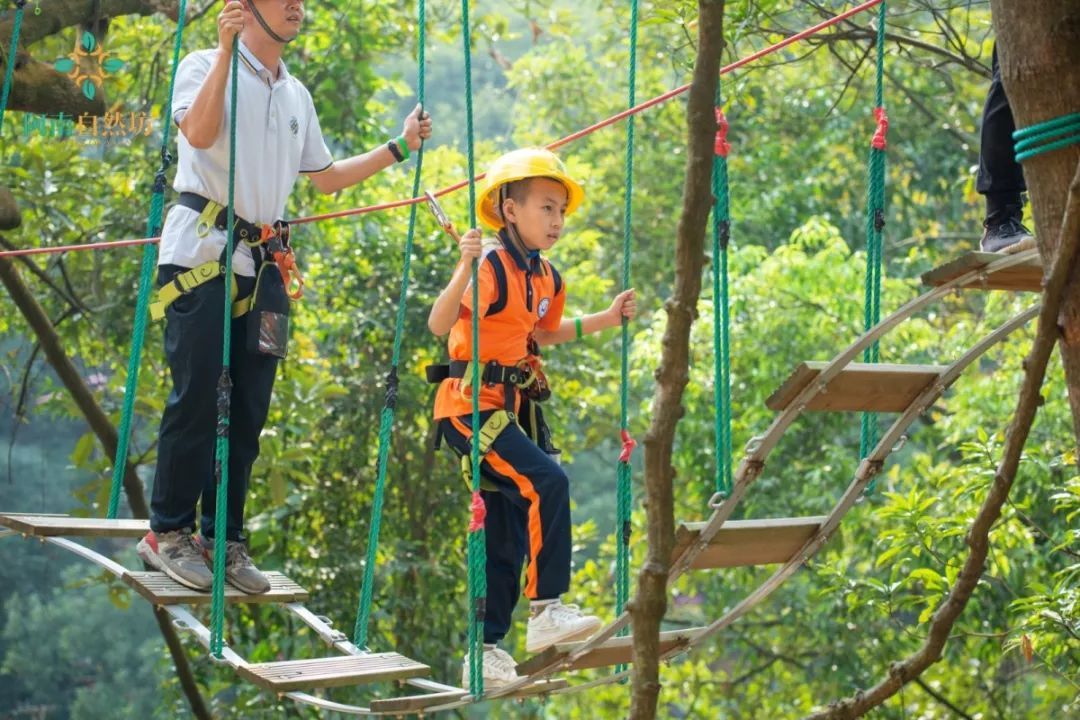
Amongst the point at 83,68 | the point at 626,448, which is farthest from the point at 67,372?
the point at 626,448

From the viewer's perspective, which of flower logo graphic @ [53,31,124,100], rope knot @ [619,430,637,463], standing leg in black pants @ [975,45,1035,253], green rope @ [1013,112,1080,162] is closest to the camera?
green rope @ [1013,112,1080,162]

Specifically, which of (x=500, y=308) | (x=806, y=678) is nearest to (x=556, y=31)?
(x=806, y=678)

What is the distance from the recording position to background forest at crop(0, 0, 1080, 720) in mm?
6449

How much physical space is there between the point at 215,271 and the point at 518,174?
67 centimetres

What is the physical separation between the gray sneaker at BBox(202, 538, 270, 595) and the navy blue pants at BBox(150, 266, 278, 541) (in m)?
0.03

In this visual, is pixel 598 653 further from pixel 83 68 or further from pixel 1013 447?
pixel 83 68

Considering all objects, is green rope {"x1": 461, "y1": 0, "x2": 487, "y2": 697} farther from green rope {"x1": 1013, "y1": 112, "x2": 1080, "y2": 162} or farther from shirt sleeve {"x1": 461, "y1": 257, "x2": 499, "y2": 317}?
green rope {"x1": 1013, "y1": 112, "x2": 1080, "y2": 162}

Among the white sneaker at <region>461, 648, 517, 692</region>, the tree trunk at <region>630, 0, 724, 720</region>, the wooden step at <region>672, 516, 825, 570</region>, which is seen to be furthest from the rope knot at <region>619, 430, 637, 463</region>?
the tree trunk at <region>630, 0, 724, 720</region>

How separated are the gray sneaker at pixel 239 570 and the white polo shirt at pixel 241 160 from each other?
59 cm

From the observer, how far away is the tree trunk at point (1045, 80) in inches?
94.2

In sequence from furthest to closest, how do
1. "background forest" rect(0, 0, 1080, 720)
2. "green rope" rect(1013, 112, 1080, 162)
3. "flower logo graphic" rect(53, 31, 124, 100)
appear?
"background forest" rect(0, 0, 1080, 720) < "flower logo graphic" rect(53, 31, 124, 100) < "green rope" rect(1013, 112, 1080, 162)

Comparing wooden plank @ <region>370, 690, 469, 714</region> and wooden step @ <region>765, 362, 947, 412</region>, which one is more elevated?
wooden step @ <region>765, 362, 947, 412</region>

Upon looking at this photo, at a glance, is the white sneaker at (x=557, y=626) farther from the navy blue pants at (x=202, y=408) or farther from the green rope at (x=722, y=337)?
the navy blue pants at (x=202, y=408)

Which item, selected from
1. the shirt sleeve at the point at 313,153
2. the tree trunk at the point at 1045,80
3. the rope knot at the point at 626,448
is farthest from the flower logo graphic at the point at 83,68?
the tree trunk at the point at 1045,80
